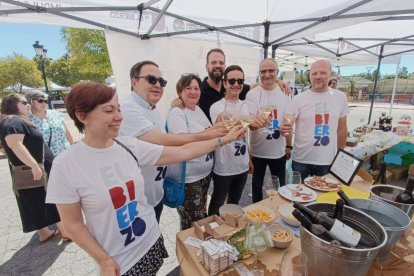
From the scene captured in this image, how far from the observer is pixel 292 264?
1.20 metres

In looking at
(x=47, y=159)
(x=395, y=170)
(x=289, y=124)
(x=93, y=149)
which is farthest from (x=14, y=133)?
(x=395, y=170)

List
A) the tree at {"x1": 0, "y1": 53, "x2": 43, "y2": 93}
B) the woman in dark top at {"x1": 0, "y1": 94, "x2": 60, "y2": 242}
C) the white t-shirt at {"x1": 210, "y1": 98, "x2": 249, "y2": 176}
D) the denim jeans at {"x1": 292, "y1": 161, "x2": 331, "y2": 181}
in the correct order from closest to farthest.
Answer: the white t-shirt at {"x1": 210, "y1": 98, "x2": 249, "y2": 176}
the woman in dark top at {"x1": 0, "y1": 94, "x2": 60, "y2": 242}
the denim jeans at {"x1": 292, "y1": 161, "x2": 331, "y2": 181}
the tree at {"x1": 0, "y1": 53, "x2": 43, "y2": 93}

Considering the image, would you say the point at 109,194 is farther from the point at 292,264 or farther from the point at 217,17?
the point at 217,17

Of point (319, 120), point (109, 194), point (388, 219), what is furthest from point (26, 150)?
point (319, 120)

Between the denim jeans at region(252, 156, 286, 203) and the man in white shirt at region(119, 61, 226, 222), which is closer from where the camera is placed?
the man in white shirt at region(119, 61, 226, 222)

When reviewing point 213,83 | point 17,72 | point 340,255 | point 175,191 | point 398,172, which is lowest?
point 398,172

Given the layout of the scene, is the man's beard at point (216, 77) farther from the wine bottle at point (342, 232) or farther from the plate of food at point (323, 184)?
the wine bottle at point (342, 232)

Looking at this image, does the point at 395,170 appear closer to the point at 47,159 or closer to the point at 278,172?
the point at 278,172

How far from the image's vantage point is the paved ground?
2768 millimetres

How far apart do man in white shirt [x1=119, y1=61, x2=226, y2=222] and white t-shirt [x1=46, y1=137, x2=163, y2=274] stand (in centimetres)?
30

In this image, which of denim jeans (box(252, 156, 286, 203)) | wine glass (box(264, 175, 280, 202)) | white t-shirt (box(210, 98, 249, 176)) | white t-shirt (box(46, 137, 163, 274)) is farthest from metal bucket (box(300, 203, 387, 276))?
denim jeans (box(252, 156, 286, 203))

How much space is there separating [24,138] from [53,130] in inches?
26.3

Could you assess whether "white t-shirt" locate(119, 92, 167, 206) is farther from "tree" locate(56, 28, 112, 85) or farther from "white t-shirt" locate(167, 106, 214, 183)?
"tree" locate(56, 28, 112, 85)

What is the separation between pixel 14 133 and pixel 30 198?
3.04 ft
